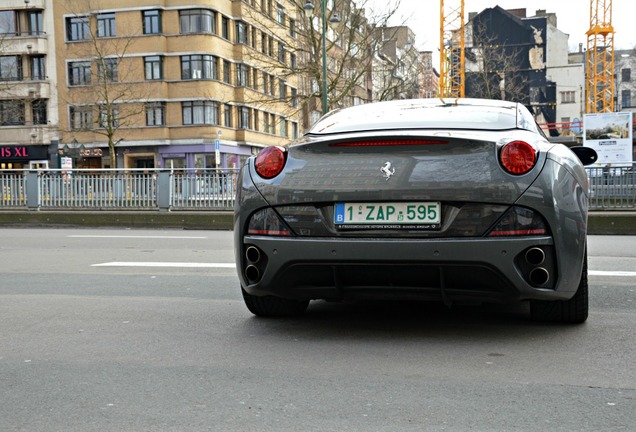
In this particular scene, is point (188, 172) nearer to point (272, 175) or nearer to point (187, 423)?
point (272, 175)

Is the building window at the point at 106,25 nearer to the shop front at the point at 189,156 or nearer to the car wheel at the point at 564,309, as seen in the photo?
the shop front at the point at 189,156

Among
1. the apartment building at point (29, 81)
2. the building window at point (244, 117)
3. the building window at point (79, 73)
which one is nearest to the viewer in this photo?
the building window at point (79, 73)

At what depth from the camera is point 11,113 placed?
55.6 meters

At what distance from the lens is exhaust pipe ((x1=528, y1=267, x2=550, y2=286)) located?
4445 millimetres

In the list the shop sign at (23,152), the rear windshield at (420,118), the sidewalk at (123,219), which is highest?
the shop sign at (23,152)

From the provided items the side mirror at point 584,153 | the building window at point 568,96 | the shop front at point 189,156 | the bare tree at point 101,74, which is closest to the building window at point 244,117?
the shop front at point 189,156

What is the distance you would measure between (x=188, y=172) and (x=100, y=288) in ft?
36.0

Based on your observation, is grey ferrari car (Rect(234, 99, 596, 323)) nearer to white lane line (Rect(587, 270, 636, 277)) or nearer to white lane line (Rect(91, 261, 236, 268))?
white lane line (Rect(587, 270, 636, 277))

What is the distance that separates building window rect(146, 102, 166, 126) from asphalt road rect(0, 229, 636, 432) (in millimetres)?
48681

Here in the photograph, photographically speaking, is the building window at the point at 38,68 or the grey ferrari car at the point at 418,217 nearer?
the grey ferrari car at the point at 418,217

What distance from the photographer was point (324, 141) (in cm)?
478

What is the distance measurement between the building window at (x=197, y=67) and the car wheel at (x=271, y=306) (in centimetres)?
5000

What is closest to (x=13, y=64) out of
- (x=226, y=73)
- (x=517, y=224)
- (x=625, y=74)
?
(x=226, y=73)

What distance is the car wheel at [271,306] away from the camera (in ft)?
18.0
